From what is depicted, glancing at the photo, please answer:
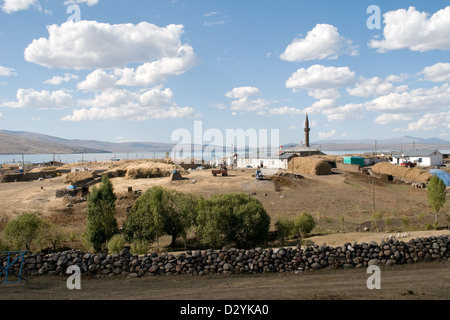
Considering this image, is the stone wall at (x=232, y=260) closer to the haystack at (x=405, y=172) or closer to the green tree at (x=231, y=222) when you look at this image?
the green tree at (x=231, y=222)

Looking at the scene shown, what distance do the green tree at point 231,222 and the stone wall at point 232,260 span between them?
6.52 meters

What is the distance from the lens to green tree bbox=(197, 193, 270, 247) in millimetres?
19625

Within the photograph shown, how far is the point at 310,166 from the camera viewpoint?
55.5 metres

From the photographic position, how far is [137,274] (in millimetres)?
12367

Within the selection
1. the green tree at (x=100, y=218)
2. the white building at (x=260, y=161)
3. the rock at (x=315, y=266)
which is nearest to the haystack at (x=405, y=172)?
the white building at (x=260, y=161)

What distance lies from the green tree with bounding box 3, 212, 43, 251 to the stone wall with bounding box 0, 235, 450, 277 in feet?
21.2

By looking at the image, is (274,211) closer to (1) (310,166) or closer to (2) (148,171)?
(1) (310,166)

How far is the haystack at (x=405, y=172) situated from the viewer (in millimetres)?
51866

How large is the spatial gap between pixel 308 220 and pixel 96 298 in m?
15.9

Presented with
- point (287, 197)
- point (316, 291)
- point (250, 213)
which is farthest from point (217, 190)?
point (316, 291)

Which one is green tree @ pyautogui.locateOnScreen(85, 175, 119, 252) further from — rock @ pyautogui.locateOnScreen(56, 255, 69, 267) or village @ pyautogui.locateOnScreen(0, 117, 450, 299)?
rock @ pyautogui.locateOnScreen(56, 255, 69, 267)

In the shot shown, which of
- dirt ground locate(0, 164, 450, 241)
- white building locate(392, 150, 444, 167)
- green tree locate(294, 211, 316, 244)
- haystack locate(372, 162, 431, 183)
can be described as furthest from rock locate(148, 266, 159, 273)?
white building locate(392, 150, 444, 167)
